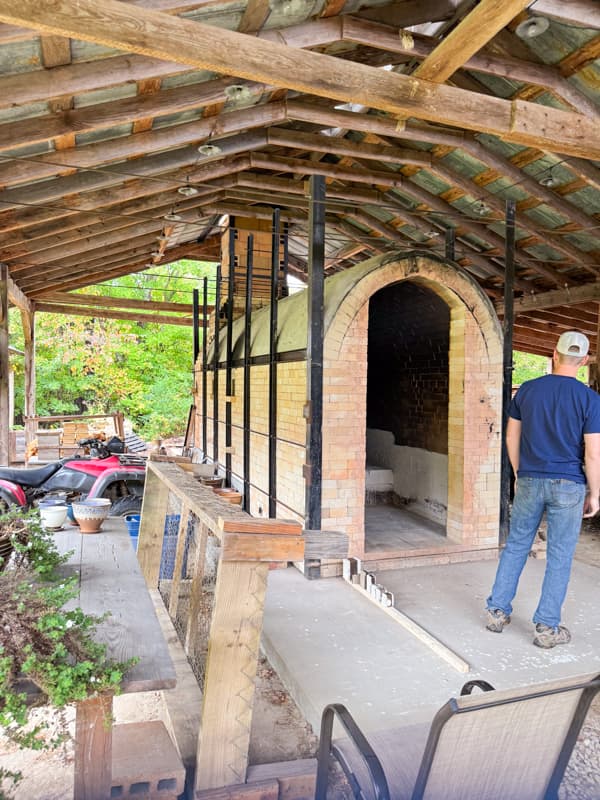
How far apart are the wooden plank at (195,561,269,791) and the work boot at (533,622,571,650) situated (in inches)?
97.4

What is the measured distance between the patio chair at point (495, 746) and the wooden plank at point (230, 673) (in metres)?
0.44

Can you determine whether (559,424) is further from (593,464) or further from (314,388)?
(314,388)

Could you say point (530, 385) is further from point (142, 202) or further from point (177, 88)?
point (142, 202)

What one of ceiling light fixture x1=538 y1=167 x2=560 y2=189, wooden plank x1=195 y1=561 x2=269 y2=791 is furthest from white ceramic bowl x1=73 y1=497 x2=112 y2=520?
ceiling light fixture x1=538 y1=167 x2=560 y2=189

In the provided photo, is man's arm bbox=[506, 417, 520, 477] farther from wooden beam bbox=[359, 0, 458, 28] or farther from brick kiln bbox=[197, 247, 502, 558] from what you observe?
wooden beam bbox=[359, 0, 458, 28]

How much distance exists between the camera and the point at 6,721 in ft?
5.66

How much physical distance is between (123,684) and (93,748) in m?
0.34

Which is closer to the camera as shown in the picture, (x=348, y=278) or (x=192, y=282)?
(x=348, y=278)

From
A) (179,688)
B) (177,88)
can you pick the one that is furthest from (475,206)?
(179,688)

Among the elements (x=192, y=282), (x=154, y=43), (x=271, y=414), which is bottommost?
(x=271, y=414)

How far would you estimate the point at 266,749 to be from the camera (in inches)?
113

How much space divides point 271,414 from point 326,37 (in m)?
3.71

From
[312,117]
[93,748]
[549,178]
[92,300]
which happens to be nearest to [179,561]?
[93,748]

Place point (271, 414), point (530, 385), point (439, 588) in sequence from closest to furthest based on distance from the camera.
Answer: point (530, 385)
point (439, 588)
point (271, 414)
